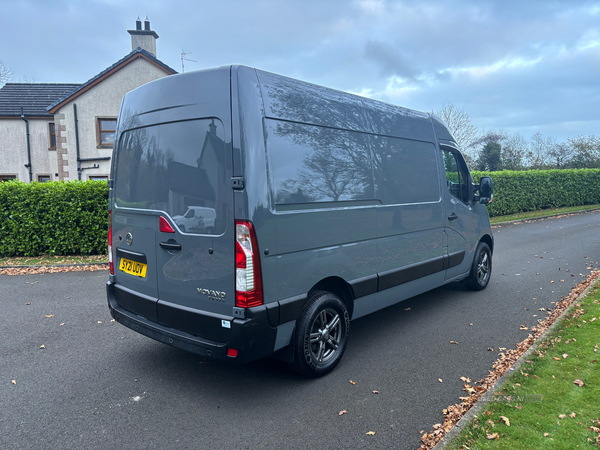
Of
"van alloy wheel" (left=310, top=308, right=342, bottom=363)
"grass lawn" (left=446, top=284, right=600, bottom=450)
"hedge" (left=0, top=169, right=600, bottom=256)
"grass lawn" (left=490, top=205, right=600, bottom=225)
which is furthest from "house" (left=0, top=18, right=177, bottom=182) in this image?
"grass lawn" (left=446, top=284, right=600, bottom=450)

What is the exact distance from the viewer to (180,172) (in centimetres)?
365

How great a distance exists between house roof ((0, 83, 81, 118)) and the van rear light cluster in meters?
24.8

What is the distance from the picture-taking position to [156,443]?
3.04 m

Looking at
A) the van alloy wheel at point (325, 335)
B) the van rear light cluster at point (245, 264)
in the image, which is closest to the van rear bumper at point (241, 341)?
the van rear light cluster at point (245, 264)

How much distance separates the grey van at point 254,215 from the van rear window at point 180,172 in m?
0.01

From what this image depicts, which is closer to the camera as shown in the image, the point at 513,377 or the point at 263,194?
the point at 263,194

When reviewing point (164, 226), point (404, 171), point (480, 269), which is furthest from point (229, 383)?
point (480, 269)

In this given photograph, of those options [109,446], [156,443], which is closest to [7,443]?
[109,446]

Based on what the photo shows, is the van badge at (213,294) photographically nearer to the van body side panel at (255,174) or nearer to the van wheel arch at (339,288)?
the van body side panel at (255,174)

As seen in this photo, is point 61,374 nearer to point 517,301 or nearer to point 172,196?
point 172,196

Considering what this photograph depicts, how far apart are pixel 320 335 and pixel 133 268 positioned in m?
1.92

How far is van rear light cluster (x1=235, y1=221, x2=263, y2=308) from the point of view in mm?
3303

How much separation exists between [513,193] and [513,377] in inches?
728

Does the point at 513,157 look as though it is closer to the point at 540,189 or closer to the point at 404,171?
the point at 540,189
